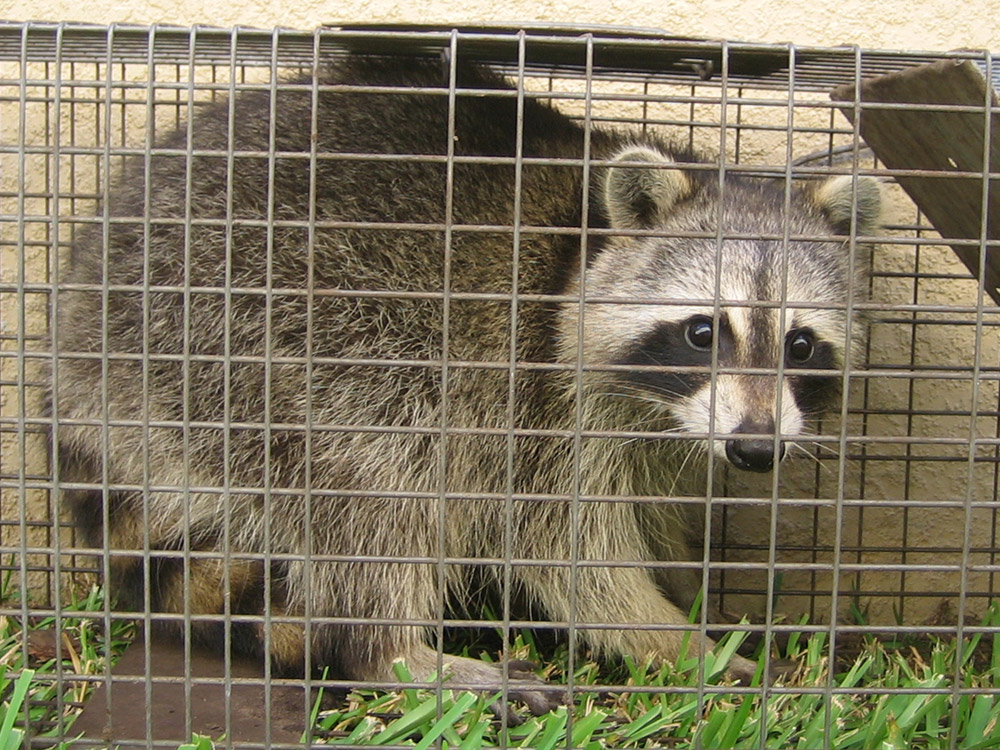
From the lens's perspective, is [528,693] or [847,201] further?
[847,201]

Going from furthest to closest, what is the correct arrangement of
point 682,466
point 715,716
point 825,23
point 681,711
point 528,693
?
point 825,23, point 682,466, point 528,693, point 681,711, point 715,716

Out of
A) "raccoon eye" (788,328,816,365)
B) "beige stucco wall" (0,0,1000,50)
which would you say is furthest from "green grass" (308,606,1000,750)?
"beige stucco wall" (0,0,1000,50)

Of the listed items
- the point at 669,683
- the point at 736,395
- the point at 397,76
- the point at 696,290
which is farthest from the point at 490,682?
the point at 397,76

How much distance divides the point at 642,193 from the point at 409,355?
78 cm

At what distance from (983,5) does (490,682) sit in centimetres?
263

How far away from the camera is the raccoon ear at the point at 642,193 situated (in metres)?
2.89

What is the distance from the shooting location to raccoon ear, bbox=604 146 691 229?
2889 mm

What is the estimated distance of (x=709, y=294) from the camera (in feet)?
9.21

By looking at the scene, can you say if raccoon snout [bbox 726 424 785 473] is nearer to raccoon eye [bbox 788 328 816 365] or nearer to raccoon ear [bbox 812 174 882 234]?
raccoon eye [bbox 788 328 816 365]

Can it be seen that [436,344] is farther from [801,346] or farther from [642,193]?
[801,346]

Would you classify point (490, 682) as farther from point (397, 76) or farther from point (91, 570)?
point (397, 76)

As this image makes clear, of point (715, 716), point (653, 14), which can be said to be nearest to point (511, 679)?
point (715, 716)

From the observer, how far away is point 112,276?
9.29 ft

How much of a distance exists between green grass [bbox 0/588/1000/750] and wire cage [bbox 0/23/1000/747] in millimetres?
91
